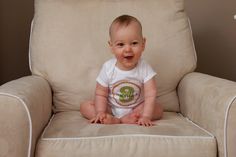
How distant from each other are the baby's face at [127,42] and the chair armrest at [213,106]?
0.28 m

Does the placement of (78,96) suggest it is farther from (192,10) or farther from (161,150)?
(192,10)

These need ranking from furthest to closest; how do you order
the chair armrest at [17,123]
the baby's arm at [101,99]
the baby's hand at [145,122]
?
the baby's arm at [101,99], the baby's hand at [145,122], the chair armrest at [17,123]

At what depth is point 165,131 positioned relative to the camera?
4.11 ft

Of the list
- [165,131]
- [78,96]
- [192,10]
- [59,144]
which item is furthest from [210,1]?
[59,144]

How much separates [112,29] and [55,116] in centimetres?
45

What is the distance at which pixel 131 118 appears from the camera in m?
1.42

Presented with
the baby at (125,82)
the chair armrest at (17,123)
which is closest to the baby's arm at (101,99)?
the baby at (125,82)

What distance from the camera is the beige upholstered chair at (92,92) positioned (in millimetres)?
1165

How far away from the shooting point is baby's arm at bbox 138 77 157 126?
4.47 ft

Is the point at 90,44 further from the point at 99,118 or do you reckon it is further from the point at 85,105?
the point at 99,118

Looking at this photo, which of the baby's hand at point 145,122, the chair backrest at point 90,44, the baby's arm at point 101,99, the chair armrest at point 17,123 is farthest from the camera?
the chair backrest at point 90,44

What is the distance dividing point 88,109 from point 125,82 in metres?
0.19

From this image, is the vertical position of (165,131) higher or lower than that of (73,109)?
higher

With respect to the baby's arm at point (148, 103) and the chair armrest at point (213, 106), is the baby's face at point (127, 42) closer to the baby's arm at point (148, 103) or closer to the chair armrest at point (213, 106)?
the baby's arm at point (148, 103)
